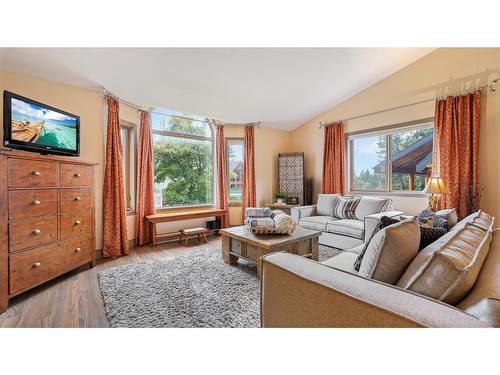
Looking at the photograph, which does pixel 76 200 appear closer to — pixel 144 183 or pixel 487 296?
pixel 144 183

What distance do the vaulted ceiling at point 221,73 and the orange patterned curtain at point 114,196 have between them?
18.8 inches

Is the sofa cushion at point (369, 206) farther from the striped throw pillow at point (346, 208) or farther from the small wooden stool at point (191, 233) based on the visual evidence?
the small wooden stool at point (191, 233)


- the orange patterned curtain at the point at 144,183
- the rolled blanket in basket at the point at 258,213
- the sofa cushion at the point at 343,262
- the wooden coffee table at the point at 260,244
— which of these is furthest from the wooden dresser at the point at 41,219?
the sofa cushion at the point at 343,262

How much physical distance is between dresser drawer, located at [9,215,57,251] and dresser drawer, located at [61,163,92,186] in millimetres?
399

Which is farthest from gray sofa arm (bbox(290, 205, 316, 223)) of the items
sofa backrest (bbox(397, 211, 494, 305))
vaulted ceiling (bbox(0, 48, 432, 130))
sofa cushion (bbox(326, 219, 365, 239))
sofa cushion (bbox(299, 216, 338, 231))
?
sofa backrest (bbox(397, 211, 494, 305))

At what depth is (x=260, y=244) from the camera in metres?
2.17

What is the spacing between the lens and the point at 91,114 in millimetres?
2980

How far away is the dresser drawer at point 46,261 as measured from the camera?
1.87 meters

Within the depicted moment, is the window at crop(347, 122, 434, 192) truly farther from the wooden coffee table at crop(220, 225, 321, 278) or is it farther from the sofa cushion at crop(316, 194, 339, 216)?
the wooden coffee table at crop(220, 225, 321, 278)

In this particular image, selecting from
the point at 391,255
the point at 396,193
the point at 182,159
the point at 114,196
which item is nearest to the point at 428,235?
the point at 391,255
